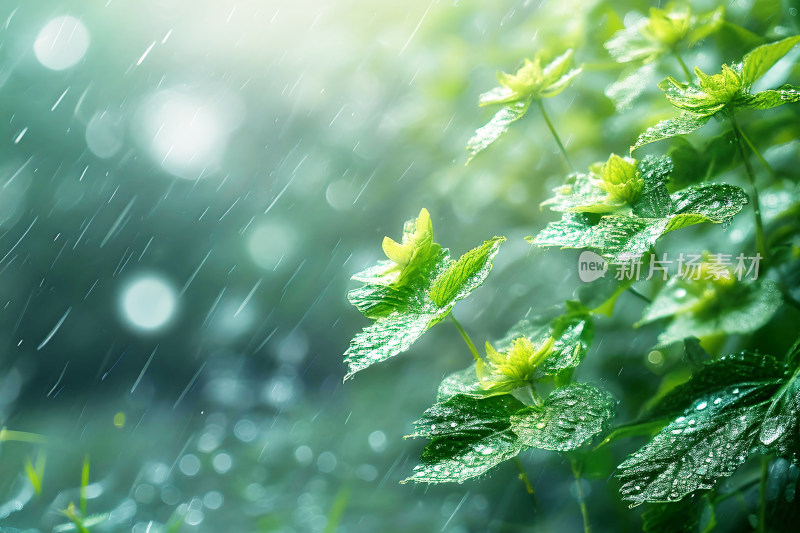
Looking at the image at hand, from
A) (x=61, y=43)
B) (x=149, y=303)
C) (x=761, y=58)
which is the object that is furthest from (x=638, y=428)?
(x=61, y=43)

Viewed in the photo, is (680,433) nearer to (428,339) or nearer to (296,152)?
(428,339)

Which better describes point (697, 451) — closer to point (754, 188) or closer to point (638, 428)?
point (638, 428)

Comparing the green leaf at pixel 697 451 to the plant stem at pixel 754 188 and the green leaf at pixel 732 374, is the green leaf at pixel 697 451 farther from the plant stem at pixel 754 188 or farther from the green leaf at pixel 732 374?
the plant stem at pixel 754 188

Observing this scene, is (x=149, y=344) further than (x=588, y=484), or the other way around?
(x=149, y=344)

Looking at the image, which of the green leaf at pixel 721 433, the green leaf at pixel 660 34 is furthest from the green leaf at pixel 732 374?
the green leaf at pixel 660 34

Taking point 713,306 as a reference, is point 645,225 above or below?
above

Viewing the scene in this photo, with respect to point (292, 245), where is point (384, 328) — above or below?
above

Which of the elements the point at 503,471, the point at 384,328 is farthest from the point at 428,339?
the point at 384,328
